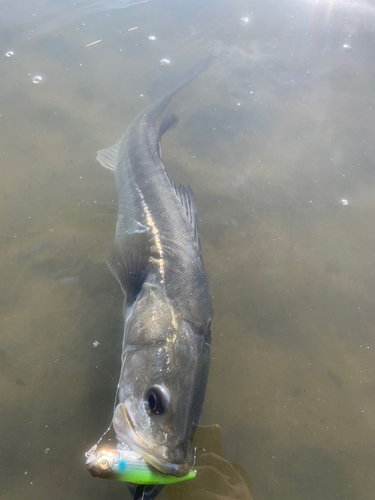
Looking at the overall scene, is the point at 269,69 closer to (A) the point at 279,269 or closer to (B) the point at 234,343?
(A) the point at 279,269

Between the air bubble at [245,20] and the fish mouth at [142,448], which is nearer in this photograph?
the fish mouth at [142,448]

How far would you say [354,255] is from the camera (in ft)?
11.4

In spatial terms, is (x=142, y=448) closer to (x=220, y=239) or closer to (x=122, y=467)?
(x=122, y=467)

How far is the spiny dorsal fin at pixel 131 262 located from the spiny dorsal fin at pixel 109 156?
4.19 feet

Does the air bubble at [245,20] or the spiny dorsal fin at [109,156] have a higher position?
the air bubble at [245,20]

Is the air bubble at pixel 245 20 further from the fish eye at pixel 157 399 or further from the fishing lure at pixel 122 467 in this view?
the fishing lure at pixel 122 467

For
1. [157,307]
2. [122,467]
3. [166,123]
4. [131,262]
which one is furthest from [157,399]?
[166,123]

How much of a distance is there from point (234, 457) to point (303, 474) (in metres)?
0.50

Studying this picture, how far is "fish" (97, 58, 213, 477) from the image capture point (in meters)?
1.65

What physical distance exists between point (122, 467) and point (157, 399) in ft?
1.12

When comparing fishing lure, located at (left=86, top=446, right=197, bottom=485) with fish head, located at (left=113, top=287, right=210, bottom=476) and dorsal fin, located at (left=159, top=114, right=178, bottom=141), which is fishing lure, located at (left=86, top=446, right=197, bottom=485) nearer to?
fish head, located at (left=113, top=287, right=210, bottom=476)

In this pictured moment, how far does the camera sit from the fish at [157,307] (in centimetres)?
165

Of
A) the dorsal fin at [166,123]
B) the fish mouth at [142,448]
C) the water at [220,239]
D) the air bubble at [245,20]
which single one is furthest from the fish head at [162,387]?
the air bubble at [245,20]

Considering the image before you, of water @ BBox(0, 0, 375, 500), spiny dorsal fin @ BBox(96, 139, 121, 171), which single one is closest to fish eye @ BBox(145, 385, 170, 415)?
water @ BBox(0, 0, 375, 500)
